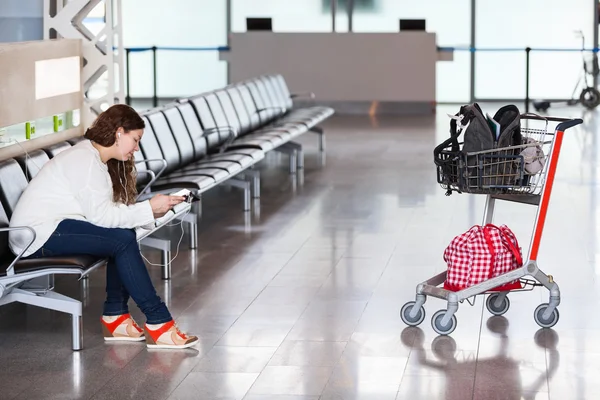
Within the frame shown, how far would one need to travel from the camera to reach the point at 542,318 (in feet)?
16.4

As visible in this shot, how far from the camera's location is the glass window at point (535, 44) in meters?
17.3

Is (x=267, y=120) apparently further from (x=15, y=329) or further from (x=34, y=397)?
(x=34, y=397)

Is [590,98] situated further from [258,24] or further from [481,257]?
[481,257]

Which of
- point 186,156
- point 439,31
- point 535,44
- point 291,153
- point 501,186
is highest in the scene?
point 439,31

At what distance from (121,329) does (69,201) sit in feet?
2.00

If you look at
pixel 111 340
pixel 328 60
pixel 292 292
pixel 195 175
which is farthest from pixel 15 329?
pixel 328 60

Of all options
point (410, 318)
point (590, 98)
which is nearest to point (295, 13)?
point (590, 98)

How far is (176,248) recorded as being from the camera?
6918 mm

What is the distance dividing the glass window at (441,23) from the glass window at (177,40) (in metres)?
2.31

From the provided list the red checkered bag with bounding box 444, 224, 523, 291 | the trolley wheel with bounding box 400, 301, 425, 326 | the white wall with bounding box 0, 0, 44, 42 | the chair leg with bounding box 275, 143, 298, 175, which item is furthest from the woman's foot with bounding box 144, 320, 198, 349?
the chair leg with bounding box 275, 143, 298, 175

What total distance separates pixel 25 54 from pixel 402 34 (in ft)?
33.5

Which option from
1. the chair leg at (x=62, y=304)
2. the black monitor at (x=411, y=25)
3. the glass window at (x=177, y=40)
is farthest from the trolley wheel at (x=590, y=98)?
the chair leg at (x=62, y=304)

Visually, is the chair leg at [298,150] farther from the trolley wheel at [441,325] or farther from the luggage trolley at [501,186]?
the trolley wheel at [441,325]

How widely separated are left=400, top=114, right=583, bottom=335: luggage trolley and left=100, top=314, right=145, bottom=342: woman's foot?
1206mm
